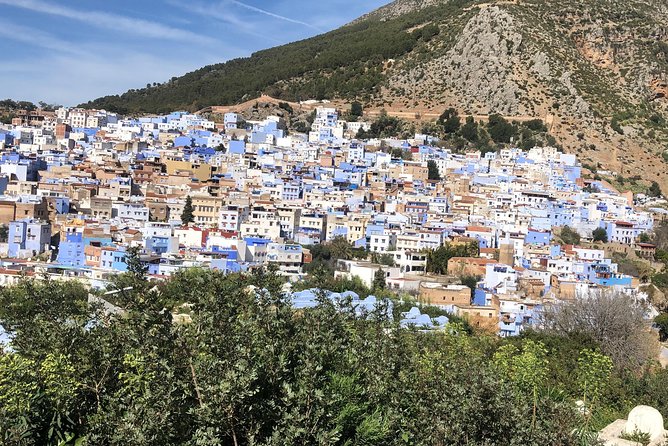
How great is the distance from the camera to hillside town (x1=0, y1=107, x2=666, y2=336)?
2475 cm

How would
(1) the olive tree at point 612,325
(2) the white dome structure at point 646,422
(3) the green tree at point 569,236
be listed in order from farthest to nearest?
(3) the green tree at point 569,236 → (1) the olive tree at point 612,325 → (2) the white dome structure at point 646,422

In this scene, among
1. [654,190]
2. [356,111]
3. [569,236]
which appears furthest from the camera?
[356,111]

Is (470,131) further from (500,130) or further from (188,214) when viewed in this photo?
(188,214)

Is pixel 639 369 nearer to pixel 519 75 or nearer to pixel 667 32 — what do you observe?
pixel 519 75

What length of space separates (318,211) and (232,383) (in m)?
27.8

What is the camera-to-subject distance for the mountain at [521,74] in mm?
52250

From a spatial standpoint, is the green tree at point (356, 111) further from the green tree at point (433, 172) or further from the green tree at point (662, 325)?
the green tree at point (662, 325)

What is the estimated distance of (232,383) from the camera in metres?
4.30

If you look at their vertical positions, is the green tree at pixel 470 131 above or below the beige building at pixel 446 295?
above

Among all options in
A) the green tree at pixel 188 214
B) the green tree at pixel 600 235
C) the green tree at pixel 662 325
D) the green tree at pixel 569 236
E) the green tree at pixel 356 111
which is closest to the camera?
the green tree at pixel 662 325

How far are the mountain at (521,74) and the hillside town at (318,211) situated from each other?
6.75 metres

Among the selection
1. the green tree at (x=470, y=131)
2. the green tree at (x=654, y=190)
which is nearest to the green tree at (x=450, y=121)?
the green tree at (x=470, y=131)

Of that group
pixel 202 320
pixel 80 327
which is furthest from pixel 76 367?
pixel 202 320

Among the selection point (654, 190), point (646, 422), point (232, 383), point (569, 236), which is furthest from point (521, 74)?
point (232, 383)
